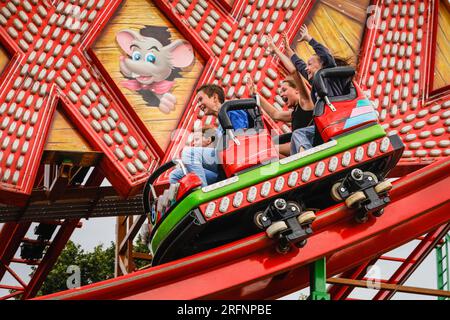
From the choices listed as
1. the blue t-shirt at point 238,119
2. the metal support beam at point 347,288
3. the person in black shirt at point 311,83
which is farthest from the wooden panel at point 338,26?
the blue t-shirt at point 238,119

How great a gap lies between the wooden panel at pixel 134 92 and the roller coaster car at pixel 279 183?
1732 millimetres

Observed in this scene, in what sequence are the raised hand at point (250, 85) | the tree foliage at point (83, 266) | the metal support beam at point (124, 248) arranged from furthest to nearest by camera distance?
the tree foliage at point (83, 266)
the metal support beam at point (124, 248)
the raised hand at point (250, 85)

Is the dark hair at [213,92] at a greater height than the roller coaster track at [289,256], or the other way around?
the dark hair at [213,92]

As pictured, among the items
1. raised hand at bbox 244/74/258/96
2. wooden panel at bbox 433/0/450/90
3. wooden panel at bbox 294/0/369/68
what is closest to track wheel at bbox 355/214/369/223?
raised hand at bbox 244/74/258/96

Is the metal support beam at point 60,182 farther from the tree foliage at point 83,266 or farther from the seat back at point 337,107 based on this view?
the tree foliage at point 83,266

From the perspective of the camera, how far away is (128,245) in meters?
10.1

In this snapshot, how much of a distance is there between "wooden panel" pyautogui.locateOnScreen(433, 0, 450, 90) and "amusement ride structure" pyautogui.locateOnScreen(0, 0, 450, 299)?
0.04 ft

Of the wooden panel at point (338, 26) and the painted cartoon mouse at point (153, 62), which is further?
the wooden panel at point (338, 26)

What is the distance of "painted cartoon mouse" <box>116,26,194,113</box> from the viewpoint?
7.67 meters

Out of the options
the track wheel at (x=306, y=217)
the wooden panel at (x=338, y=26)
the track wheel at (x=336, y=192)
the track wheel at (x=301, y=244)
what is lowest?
the track wheel at (x=301, y=244)

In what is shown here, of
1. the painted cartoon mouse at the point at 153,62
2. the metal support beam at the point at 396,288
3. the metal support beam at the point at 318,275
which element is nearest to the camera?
the metal support beam at the point at 318,275

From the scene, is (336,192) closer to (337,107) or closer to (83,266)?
(337,107)

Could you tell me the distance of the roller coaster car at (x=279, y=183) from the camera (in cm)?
540

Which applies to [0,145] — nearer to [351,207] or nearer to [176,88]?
[176,88]
